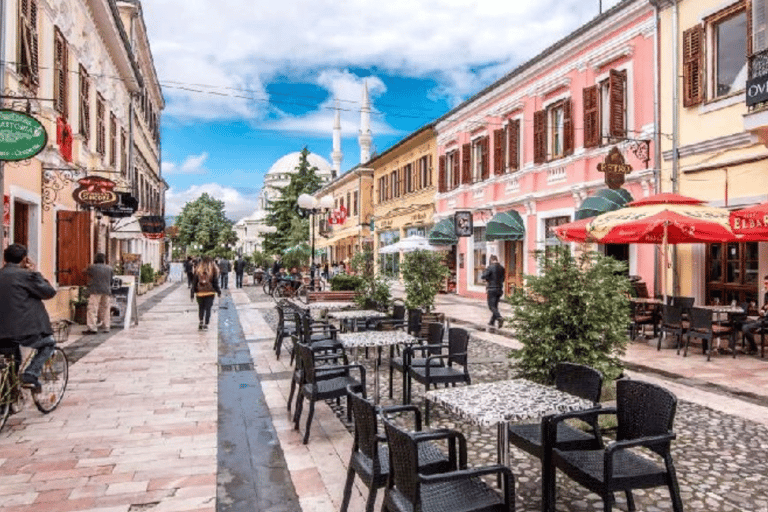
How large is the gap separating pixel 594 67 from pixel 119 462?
45.2ft

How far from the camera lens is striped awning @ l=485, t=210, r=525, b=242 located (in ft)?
57.5

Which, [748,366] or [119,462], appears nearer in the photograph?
[119,462]

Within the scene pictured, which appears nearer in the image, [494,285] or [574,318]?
[574,318]

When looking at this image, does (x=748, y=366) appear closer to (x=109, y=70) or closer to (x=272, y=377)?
(x=272, y=377)

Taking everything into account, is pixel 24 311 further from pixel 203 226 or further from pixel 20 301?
pixel 203 226

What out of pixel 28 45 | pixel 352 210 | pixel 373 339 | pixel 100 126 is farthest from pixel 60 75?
pixel 352 210

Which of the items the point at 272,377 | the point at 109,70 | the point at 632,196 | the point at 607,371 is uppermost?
the point at 109,70

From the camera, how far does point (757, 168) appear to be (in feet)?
33.6

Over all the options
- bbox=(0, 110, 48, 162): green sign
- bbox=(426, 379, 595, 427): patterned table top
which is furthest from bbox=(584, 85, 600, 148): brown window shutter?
bbox=(0, 110, 48, 162): green sign

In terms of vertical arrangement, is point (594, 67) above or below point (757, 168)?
above

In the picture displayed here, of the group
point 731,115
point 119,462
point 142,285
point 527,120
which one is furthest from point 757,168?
point 142,285

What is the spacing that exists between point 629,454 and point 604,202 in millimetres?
10230

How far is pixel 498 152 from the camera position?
19.1 m

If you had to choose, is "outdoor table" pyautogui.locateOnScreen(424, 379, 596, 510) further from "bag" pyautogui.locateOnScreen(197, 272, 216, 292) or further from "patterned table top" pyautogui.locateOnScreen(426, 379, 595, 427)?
"bag" pyautogui.locateOnScreen(197, 272, 216, 292)
